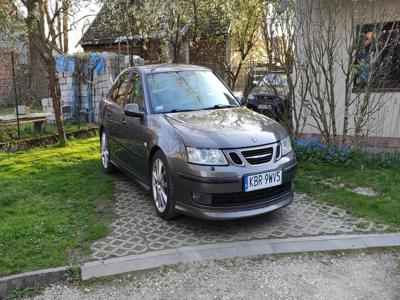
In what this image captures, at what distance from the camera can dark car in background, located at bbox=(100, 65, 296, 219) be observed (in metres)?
4.41

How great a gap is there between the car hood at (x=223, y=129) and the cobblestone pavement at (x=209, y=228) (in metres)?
0.97

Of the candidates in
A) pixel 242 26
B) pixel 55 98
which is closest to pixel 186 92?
pixel 55 98

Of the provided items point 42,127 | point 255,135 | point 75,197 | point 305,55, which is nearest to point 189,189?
point 255,135

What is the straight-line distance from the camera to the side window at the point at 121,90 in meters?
6.45

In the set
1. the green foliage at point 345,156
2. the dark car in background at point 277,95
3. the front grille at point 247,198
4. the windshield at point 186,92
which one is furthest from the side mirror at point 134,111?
the dark car in background at point 277,95

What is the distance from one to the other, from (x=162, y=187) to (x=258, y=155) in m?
1.20

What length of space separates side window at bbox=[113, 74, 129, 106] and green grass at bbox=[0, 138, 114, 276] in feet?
4.27

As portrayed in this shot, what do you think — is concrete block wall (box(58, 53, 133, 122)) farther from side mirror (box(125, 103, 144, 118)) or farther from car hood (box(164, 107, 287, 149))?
car hood (box(164, 107, 287, 149))

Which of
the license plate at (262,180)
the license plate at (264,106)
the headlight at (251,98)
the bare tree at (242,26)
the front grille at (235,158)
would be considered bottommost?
the license plate at (262,180)

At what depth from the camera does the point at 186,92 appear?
18.8 ft

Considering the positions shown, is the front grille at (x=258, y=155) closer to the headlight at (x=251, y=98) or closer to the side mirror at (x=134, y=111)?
the side mirror at (x=134, y=111)

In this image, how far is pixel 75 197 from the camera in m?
5.96

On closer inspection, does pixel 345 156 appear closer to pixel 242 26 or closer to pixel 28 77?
pixel 242 26

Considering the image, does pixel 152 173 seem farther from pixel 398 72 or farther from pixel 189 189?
pixel 398 72
